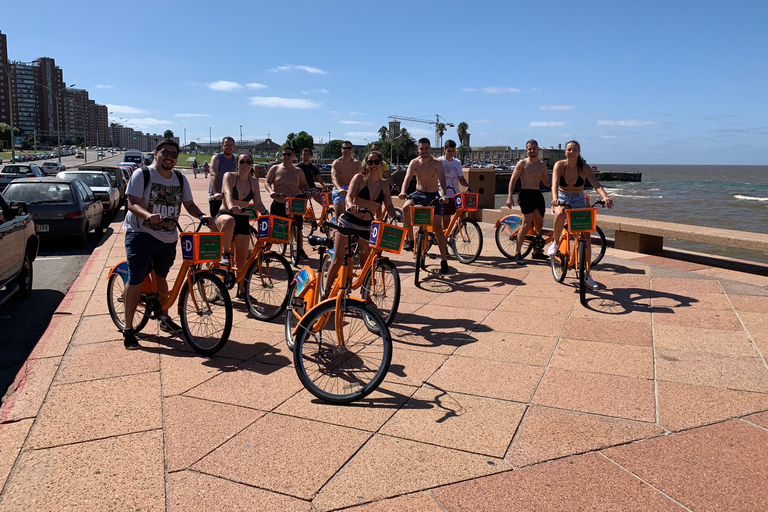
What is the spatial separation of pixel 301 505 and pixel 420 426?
3.48 ft

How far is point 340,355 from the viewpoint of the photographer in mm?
4805

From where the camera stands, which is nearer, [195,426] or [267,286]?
[195,426]

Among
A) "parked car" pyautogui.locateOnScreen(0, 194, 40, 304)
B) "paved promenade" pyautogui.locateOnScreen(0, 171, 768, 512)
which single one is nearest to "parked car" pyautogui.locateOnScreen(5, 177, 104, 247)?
"parked car" pyautogui.locateOnScreen(0, 194, 40, 304)

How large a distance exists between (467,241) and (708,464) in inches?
254

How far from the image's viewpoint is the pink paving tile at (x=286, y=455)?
3.12 m

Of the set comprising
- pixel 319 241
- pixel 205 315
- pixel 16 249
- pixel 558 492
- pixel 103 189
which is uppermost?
pixel 319 241

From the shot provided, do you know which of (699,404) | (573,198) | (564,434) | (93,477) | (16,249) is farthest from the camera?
(573,198)

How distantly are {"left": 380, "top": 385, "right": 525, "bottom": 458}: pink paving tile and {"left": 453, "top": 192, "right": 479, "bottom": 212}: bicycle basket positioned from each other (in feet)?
16.9

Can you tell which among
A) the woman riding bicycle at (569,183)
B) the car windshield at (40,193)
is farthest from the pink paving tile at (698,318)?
the car windshield at (40,193)

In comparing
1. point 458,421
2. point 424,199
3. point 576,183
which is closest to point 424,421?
point 458,421

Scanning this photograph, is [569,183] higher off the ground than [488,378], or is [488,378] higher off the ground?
[569,183]

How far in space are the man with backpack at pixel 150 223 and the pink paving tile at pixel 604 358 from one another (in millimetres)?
3317

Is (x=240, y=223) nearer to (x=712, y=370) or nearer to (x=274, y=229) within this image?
(x=274, y=229)

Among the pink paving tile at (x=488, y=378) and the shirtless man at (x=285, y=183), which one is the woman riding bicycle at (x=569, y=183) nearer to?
the pink paving tile at (x=488, y=378)
